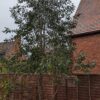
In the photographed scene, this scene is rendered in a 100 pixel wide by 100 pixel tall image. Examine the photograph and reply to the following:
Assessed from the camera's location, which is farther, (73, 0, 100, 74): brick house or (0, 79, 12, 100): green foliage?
(73, 0, 100, 74): brick house

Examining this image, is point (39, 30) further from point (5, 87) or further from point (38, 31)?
point (5, 87)

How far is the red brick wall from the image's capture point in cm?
2433

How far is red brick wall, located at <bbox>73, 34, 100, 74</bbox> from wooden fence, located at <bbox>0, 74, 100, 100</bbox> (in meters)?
6.04

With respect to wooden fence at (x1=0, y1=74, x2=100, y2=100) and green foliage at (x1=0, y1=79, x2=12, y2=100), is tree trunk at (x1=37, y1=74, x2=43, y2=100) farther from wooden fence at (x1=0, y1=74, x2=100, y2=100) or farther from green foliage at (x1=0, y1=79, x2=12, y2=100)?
green foliage at (x1=0, y1=79, x2=12, y2=100)

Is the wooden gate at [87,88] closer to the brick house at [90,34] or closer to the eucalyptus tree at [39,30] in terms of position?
the eucalyptus tree at [39,30]

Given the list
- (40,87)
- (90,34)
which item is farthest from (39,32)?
(90,34)

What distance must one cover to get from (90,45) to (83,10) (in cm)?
385

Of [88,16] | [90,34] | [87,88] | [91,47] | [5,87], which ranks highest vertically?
[88,16]

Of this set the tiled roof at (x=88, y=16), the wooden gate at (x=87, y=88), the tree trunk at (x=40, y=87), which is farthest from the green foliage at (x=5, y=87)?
the tiled roof at (x=88, y=16)

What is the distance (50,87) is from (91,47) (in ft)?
28.5

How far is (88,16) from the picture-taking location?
88.0 ft

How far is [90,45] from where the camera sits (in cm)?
2520

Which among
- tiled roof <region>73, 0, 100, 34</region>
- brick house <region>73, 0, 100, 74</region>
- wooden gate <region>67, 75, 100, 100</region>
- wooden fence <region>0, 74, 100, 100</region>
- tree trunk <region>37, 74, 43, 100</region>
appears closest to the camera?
wooden fence <region>0, 74, 100, 100</region>

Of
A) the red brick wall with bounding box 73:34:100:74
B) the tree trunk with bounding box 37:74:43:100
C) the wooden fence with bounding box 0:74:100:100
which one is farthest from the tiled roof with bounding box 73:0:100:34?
the tree trunk with bounding box 37:74:43:100
